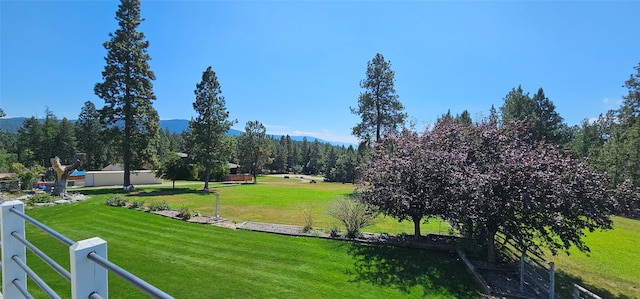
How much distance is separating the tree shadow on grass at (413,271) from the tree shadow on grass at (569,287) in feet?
7.62

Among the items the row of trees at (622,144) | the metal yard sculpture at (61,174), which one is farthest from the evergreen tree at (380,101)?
the metal yard sculpture at (61,174)

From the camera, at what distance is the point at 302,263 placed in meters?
8.34

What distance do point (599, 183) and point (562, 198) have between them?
4.16ft

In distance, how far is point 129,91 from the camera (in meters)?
25.1

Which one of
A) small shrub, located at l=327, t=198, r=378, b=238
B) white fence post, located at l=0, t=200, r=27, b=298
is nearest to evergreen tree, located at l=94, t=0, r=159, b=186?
small shrub, located at l=327, t=198, r=378, b=238

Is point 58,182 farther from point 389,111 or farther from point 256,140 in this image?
point 256,140

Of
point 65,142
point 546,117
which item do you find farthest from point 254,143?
point 546,117

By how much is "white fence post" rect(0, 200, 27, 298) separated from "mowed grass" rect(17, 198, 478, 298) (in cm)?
383

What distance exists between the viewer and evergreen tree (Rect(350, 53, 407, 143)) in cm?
2630

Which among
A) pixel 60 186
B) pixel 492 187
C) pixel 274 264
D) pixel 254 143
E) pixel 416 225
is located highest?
pixel 254 143

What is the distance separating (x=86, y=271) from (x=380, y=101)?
26366mm

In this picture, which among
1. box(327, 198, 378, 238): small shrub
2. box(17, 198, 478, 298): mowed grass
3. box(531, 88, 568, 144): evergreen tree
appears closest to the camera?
box(17, 198, 478, 298): mowed grass

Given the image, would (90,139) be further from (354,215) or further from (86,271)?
(86,271)

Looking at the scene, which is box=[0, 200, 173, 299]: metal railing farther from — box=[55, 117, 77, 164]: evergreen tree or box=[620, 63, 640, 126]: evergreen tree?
box=[55, 117, 77, 164]: evergreen tree
